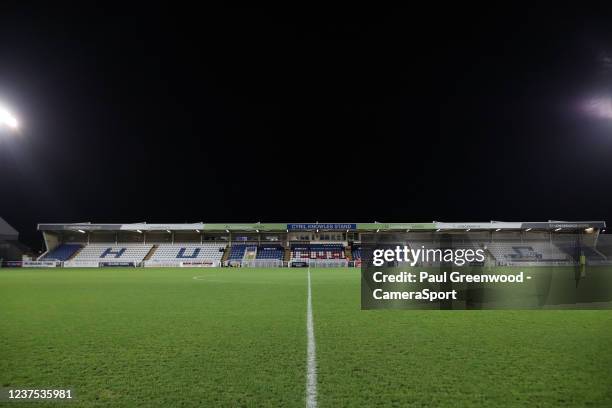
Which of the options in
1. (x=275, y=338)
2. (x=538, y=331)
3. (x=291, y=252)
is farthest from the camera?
(x=291, y=252)

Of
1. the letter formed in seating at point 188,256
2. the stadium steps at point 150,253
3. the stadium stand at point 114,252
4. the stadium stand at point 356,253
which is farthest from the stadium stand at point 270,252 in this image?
the stadium stand at point 114,252

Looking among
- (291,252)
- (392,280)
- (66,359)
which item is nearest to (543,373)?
(392,280)

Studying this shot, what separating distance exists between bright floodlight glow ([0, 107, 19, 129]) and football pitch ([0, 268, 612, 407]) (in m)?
32.2

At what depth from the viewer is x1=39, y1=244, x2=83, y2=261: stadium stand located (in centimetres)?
5038

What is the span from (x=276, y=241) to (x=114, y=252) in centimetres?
2054

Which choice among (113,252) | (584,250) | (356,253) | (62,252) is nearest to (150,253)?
(113,252)

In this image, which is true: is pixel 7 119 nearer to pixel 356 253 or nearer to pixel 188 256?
pixel 188 256

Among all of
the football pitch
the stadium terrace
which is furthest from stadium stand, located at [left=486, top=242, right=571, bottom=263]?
the football pitch

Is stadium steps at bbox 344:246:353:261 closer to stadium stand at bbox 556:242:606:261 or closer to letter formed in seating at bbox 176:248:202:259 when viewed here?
letter formed in seating at bbox 176:248:202:259

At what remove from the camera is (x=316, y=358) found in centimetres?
486

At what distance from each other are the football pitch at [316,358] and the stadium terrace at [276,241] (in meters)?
39.2

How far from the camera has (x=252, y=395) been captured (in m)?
3.54

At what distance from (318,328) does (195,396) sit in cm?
368

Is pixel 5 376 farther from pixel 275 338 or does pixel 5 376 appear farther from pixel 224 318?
pixel 224 318
